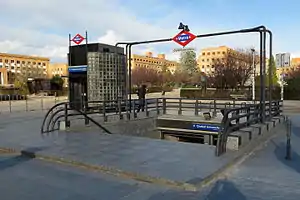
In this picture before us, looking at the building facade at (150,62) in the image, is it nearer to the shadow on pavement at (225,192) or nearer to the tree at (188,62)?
the tree at (188,62)

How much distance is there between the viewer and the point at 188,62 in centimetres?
9181

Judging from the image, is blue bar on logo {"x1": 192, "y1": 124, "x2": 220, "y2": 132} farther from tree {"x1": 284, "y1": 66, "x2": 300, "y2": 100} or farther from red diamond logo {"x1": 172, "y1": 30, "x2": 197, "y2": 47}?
tree {"x1": 284, "y1": 66, "x2": 300, "y2": 100}

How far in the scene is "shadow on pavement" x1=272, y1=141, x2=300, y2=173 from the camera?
22.5 feet

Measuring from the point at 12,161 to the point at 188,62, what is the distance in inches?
3408

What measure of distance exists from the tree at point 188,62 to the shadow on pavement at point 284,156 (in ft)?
268

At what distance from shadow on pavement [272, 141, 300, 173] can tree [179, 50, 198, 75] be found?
8158 cm

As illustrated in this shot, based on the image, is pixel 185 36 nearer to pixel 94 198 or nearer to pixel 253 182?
pixel 253 182

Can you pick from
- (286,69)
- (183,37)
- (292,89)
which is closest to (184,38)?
(183,37)

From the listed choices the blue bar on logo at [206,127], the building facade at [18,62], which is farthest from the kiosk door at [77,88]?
the building facade at [18,62]

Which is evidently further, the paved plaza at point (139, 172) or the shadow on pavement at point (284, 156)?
the shadow on pavement at point (284, 156)

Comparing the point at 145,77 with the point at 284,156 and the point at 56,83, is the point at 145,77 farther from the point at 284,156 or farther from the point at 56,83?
the point at 284,156

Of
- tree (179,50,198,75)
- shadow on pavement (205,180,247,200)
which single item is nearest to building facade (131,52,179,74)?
tree (179,50,198,75)

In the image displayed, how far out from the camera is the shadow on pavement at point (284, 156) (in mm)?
6855

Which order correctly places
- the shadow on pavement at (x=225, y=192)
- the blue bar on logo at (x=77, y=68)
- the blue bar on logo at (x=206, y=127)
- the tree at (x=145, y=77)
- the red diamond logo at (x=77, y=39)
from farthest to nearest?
the tree at (x=145, y=77), the red diamond logo at (x=77, y=39), the blue bar on logo at (x=77, y=68), the blue bar on logo at (x=206, y=127), the shadow on pavement at (x=225, y=192)
